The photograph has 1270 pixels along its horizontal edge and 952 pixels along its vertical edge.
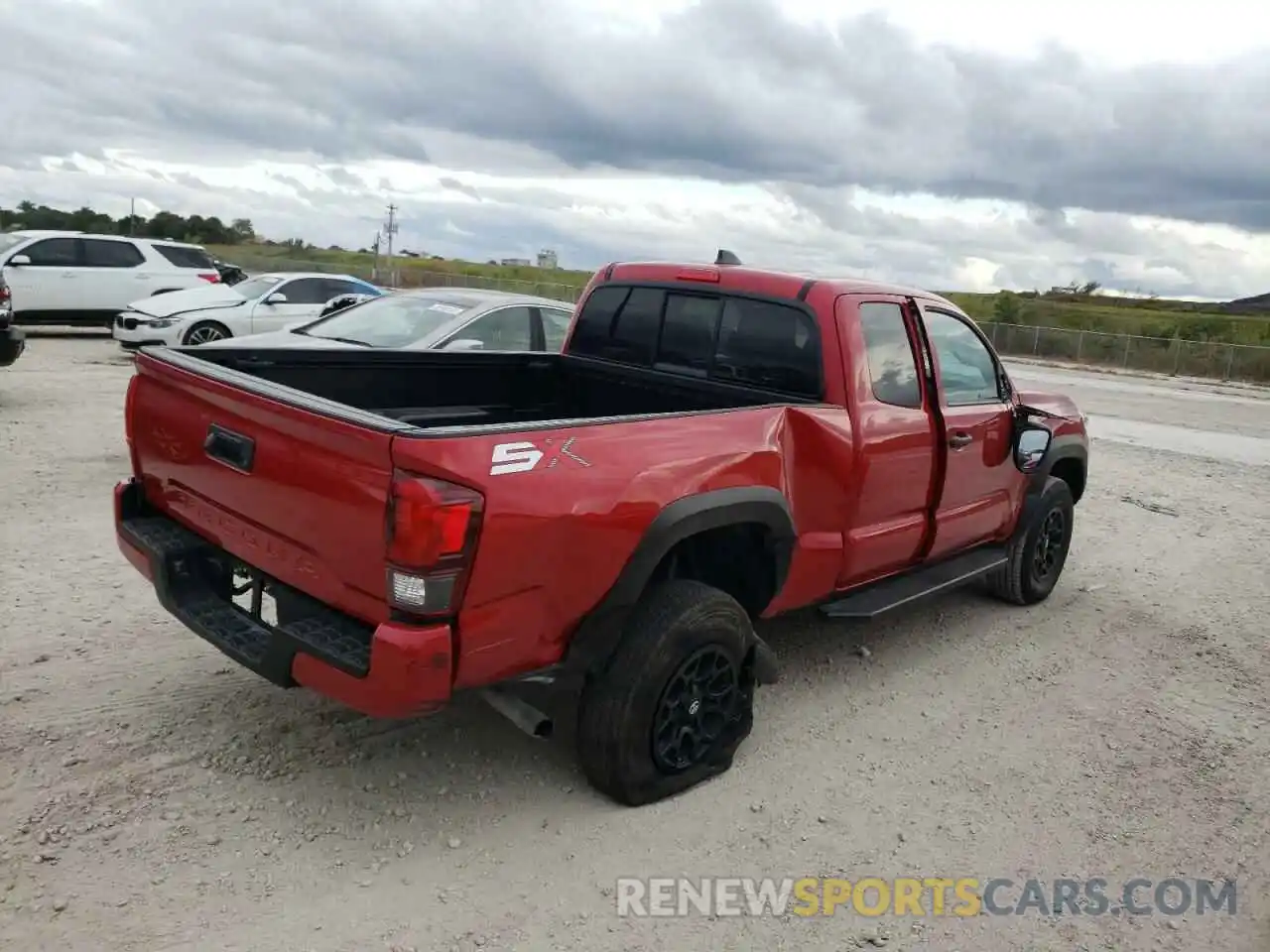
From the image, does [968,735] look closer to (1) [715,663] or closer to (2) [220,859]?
(1) [715,663]

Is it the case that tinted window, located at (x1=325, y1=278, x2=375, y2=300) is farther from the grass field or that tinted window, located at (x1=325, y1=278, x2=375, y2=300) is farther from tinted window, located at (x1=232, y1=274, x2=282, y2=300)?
the grass field

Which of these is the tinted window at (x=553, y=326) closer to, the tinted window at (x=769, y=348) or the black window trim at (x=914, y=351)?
the tinted window at (x=769, y=348)

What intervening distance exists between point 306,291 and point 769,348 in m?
10.9

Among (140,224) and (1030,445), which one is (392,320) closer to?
(1030,445)

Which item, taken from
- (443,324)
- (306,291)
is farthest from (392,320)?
(306,291)

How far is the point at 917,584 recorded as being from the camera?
16.3 ft

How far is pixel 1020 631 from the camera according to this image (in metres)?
5.80

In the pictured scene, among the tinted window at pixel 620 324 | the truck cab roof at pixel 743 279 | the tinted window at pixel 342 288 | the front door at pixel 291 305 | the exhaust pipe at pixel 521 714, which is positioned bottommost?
the exhaust pipe at pixel 521 714

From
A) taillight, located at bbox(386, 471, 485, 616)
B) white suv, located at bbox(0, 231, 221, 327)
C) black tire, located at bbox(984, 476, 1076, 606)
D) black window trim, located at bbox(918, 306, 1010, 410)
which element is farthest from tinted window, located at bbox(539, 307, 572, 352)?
white suv, located at bbox(0, 231, 221, 327)

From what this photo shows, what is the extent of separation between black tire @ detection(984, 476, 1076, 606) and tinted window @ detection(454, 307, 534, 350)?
475 centimetres

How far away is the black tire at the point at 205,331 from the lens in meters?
12.7

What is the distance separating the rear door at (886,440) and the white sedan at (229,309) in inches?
404

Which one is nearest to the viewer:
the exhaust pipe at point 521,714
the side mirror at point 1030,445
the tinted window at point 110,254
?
the exhaust pipe at point 521,714

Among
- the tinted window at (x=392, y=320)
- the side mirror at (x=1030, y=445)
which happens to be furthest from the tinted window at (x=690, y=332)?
the tinted window at (x=392, y=320)
